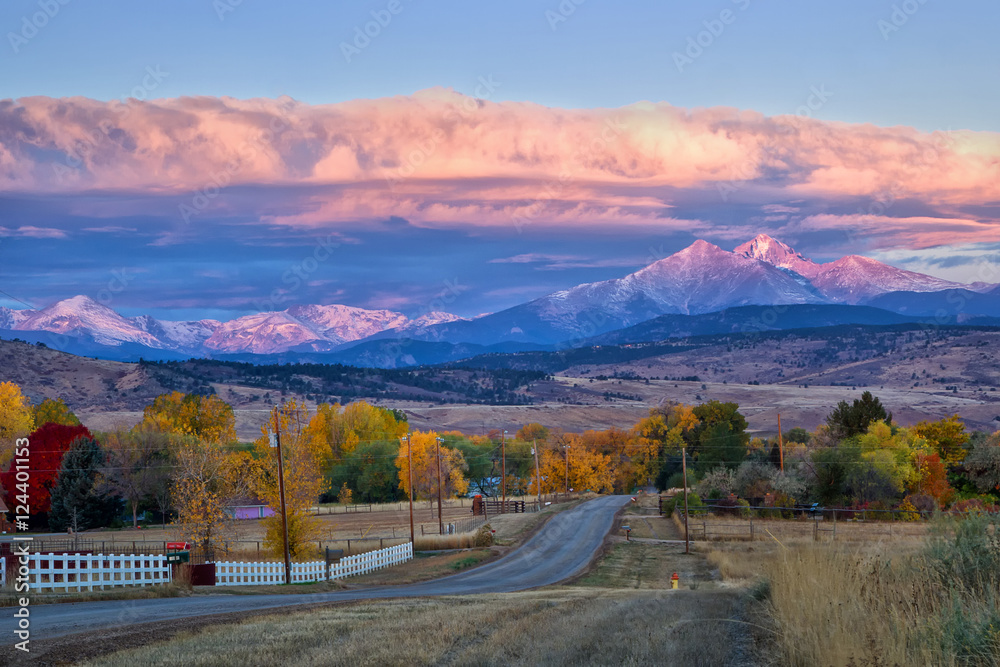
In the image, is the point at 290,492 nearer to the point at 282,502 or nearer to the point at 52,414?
the point at 282,502

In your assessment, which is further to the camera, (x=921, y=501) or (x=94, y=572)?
(x=921, y=501)

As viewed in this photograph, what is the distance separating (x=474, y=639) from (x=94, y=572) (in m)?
19.8

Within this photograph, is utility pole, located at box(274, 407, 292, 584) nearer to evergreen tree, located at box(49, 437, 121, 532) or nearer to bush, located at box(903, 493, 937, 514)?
evergreen tree, located at box(49, 437, 121, 532)

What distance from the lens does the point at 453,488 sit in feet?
380

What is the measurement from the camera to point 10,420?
9719 cm

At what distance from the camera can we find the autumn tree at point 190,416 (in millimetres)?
110312

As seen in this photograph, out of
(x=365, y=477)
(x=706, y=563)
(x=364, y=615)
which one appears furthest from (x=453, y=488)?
(x=364, y=615)

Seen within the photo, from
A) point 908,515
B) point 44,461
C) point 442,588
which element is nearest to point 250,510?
point 44,461

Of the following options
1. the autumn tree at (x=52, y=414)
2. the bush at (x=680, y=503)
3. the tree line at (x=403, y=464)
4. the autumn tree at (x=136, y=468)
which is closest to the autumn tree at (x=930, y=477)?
the tree line at (x=403, y=464)

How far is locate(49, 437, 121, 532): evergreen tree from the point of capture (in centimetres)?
8138

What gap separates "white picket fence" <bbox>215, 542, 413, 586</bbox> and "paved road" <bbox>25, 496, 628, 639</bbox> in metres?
4.98

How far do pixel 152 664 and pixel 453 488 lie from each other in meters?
104

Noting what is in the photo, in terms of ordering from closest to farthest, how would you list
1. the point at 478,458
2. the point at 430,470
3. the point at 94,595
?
the point at 94,595, the point at 430,470, the point at 478,458

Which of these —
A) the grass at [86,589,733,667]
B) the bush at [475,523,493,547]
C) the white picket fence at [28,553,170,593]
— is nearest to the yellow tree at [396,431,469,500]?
the bush at [475,523,493,547]
